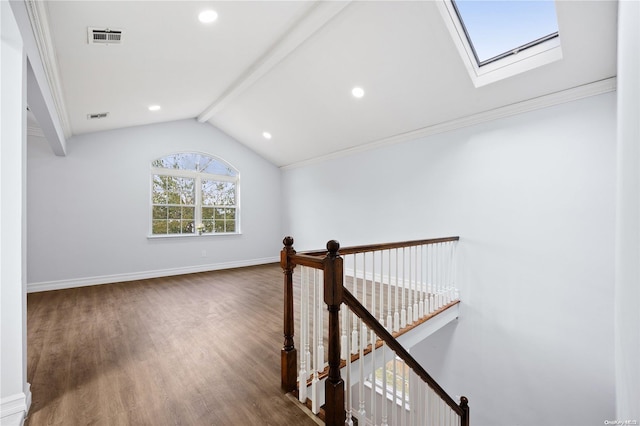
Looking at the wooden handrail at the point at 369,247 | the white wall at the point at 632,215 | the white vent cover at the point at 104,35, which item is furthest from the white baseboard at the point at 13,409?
the white wall at the point at 632,215

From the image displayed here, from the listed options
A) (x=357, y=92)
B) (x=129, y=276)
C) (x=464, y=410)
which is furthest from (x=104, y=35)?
(x=464, y=410)

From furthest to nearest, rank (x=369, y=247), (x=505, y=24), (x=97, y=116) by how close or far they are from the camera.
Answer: (x=97, y=116), (x=505, y=24), (x=369, y=247)

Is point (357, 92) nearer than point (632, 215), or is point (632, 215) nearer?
point (632, 215)

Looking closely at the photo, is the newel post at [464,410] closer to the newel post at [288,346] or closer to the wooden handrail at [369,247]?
the wooden handrail at [369,247]

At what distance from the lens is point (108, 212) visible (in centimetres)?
501

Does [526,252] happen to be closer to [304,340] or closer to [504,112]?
[504,112]

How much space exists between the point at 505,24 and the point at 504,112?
99 centimetres

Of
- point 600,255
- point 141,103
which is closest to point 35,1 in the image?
point 141,103

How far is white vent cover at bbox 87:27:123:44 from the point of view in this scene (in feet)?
8.29

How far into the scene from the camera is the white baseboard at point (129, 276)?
→ 4.49 metres

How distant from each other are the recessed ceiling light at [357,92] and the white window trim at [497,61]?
1297mm

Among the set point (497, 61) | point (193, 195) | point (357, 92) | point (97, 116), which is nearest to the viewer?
point (497, 61)

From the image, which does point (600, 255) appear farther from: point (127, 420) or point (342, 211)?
point (127, 420)

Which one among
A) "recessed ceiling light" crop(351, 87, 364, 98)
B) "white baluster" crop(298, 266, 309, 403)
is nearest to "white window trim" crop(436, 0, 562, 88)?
"recessed ceiling light" crop(351, 87, 364, 98)
